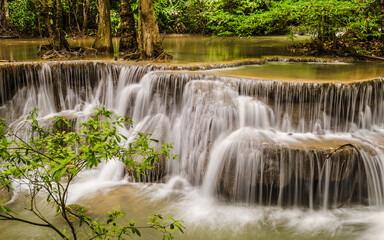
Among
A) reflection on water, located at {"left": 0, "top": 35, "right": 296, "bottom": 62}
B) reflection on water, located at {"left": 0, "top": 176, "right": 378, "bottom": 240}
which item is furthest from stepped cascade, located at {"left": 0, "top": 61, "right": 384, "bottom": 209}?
reflection on water, located at {"left": 0, "top": 35, "right": 296, "bottom": 62}

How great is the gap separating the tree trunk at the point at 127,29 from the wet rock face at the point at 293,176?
7093mm

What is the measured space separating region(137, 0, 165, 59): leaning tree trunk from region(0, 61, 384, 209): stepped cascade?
141 centimetres

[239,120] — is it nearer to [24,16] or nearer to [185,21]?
[185,21]

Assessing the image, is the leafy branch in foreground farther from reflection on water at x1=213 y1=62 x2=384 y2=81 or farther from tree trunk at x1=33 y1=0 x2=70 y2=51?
tree trunk at x1=33 y1=0 x2=70 y2=51

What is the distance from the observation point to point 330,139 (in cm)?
643

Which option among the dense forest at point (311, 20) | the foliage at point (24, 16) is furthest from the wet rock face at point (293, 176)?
the foliage at point (24, 16)

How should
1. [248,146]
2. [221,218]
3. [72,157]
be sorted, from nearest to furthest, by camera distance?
1. [72,157]
2. [221,218]
3. [248,146]

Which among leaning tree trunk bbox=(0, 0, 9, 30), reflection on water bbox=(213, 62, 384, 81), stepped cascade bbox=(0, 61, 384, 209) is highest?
leaning tree trunk bbox=(0, 0, 9, 30)

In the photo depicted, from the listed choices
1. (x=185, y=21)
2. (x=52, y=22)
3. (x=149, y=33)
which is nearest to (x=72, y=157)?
(x=149, y=33)

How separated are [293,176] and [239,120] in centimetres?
168

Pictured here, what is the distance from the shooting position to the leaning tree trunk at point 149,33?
10117mm

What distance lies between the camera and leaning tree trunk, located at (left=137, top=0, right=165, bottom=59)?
10117 millimetres

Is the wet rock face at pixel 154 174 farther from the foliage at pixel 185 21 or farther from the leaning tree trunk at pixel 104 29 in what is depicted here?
the foliage at pixel 185 21

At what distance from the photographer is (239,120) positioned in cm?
699
